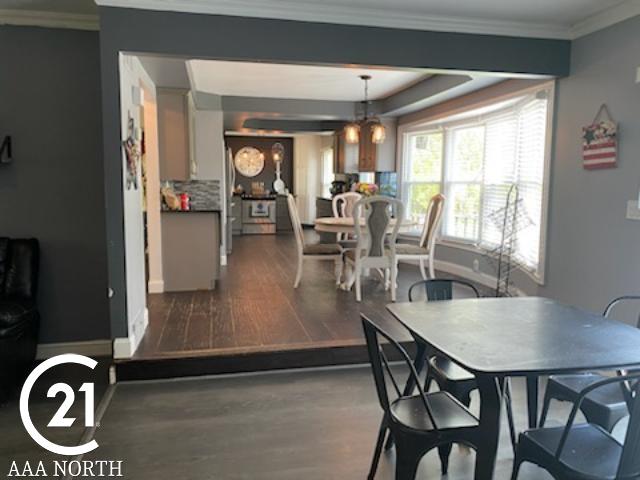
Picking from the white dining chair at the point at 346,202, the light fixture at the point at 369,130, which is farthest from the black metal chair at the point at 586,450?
the white dining chair at the point at 346,202

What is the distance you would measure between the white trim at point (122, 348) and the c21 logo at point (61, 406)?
25 centimetres

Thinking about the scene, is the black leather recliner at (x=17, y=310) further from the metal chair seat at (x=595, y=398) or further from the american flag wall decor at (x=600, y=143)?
the american flag wall decor at (x=600, y=143)

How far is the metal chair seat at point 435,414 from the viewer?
73.7 inches

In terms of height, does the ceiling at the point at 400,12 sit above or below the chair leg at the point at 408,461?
above

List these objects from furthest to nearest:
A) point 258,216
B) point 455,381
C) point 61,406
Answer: point 258,216 < point 61,406 < point 455,381

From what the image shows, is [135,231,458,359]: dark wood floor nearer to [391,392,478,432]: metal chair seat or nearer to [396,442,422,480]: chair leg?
[391,392,478,432]: metal chair seat

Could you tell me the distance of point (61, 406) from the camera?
298 centimetres

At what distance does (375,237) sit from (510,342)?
2.93 metres

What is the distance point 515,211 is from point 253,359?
309cm

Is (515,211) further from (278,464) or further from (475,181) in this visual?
(278,464)

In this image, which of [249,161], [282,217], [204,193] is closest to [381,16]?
[204,193]

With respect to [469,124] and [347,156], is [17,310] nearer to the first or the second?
[469,124]

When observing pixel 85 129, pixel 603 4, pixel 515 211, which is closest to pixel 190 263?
pixel 85 129

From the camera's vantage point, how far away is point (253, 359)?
3.37 meters
